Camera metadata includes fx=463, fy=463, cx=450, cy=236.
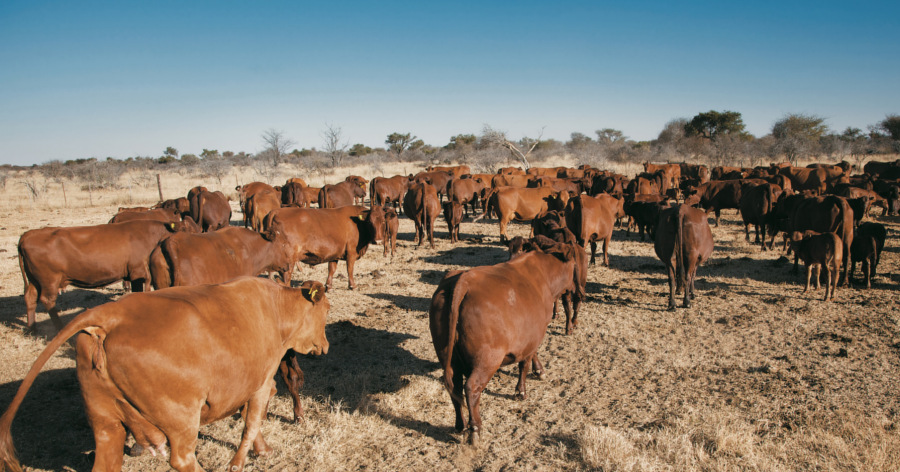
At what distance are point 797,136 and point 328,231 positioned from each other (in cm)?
5475

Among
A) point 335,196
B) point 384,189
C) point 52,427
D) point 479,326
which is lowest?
point 52,427

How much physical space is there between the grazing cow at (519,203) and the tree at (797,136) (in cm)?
4094

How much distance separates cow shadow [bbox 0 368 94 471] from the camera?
4.20 meters

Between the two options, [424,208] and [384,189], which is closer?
[424,208]

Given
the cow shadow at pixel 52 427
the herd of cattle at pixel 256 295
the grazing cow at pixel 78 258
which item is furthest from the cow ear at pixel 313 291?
the grazing cow at pixel 78 258

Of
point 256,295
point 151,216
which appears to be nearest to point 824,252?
point 256,295

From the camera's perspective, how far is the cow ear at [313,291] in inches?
170

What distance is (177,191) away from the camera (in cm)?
3042

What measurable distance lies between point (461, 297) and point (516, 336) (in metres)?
0.67

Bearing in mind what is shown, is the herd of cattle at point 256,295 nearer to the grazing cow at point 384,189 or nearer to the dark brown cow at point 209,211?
the dark brown cow at point 209,211

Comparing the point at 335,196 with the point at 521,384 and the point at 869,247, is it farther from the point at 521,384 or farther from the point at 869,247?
the point at 869,247

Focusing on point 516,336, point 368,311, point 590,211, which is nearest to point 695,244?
point 590,211

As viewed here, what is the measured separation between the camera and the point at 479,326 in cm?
404

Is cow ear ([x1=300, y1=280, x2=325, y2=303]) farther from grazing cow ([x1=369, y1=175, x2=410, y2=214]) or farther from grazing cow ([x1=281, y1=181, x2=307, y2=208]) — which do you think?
grazing cow ([x1=369, y1=175, x2=410, y2=214])
